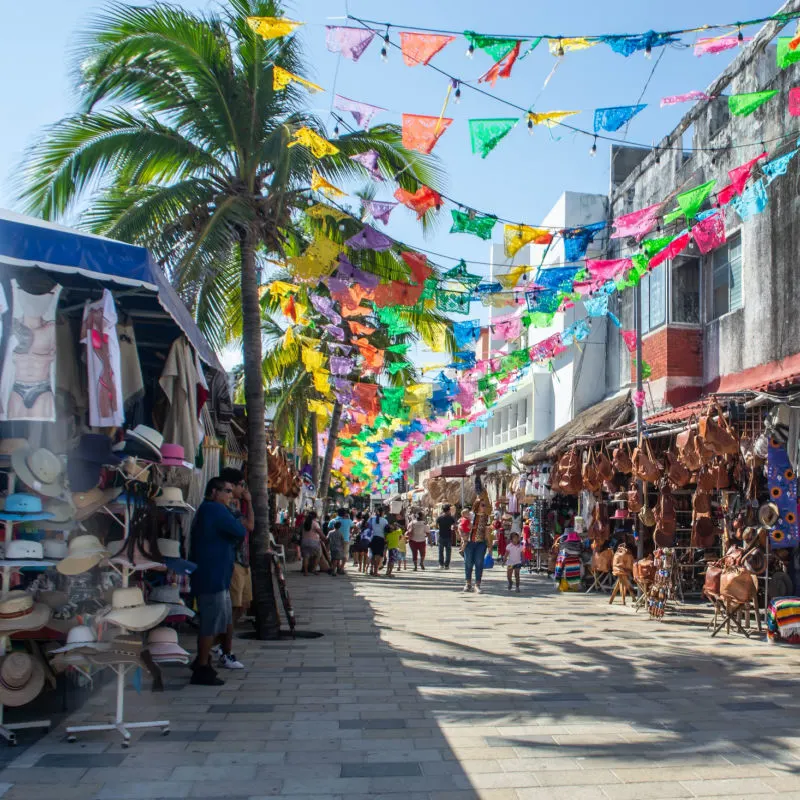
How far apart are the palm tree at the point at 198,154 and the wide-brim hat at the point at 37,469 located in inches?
189

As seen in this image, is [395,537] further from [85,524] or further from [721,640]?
[85,524]

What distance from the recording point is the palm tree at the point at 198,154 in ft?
35.2

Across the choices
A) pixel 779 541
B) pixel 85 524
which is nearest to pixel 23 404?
pixel 85 524

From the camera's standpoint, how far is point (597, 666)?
344 inches

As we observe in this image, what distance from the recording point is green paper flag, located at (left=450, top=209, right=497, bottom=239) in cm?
1135

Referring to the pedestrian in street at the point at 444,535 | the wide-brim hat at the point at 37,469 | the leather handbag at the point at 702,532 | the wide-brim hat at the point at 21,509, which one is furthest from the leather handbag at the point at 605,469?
the wide-brim hat at the point at 21,509

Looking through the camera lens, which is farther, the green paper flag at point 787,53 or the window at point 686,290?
the window at point 686,290

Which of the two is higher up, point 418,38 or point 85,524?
point 418,38

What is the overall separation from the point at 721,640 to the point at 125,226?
947cm

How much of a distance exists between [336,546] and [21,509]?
15858 mm

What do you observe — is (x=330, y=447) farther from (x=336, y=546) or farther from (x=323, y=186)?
(x=323, y=186)

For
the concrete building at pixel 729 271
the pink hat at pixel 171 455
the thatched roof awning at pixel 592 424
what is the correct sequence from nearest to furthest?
the pink hat at pixel 171 455 → the concrete building at pixel 729 271 → the thatched roof awning at pixel 592 424

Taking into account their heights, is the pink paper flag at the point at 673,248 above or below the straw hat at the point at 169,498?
above

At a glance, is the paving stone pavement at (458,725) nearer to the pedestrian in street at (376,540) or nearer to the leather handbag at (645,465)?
the leather handbag at (645,465)
